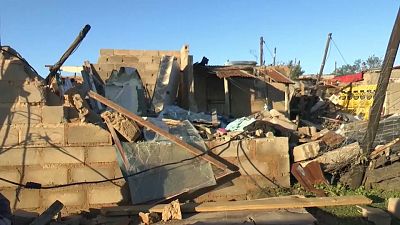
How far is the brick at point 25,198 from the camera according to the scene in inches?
304

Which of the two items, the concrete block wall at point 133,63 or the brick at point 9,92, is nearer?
the brick at point 9,92

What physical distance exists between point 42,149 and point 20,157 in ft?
1.26

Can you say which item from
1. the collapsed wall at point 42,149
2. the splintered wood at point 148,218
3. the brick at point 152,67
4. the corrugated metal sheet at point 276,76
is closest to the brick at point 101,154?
the collapsed wall at point 42,149

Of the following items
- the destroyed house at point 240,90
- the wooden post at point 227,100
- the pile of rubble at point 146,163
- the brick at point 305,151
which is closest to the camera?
the pile of rubble at point 146,163

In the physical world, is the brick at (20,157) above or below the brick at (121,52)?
below

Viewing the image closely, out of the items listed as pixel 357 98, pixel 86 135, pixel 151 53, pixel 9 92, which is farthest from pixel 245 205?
pixel 357 98

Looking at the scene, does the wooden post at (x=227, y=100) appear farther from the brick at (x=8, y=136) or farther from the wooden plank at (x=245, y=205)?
the brick at (x=8, y=136)

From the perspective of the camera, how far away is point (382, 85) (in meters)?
9.37

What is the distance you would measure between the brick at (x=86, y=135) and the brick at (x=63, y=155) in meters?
0.14

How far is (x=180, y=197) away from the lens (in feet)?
27.2

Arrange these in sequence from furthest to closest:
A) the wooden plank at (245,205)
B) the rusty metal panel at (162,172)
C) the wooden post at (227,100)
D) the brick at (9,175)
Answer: the wooden post at (227,100) < the rusty metal panel at (162,172) < the brick at (9,175) < the wooden plank at (245,205)

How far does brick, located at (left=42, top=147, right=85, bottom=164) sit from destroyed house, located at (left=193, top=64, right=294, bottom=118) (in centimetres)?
842

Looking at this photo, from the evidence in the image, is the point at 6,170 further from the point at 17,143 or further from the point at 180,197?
the point at 180,197

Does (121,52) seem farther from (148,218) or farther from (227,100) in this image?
(148,218)
